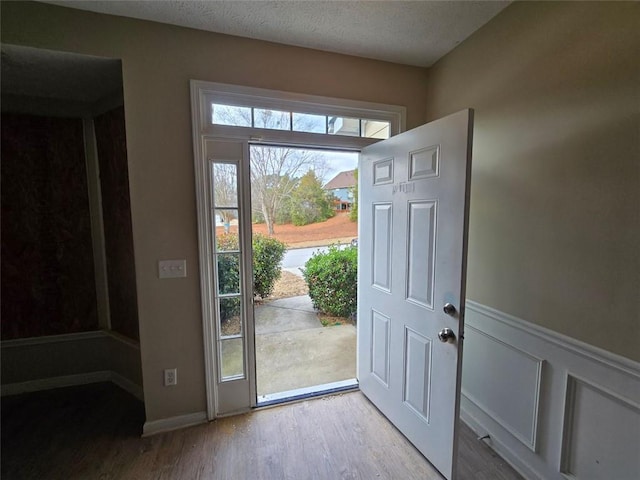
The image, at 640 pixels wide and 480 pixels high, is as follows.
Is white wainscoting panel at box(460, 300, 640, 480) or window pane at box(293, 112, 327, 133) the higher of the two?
window pane at box(293, 112, 327, 133)

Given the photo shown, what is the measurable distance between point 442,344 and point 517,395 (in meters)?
0.59

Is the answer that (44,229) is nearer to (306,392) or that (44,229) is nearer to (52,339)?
(52,339)

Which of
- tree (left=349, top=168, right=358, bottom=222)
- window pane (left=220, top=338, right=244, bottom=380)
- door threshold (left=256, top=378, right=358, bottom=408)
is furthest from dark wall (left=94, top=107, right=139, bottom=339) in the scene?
tree (left=349, top=168, right=358, bottom=222)

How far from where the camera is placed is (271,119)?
1.96 meters

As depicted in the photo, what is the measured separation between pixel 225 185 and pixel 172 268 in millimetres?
646

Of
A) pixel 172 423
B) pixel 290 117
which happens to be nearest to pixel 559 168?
pixel 290 117

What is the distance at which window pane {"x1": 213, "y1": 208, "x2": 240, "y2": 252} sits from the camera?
1.92 meters

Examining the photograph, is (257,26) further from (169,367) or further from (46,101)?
(169,367)

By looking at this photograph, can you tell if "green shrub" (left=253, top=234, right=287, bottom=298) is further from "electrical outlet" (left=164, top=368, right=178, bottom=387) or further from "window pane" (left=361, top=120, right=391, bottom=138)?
"window pane" (left=361, top=120, right=391, bottom=138)

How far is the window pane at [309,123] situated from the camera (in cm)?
199

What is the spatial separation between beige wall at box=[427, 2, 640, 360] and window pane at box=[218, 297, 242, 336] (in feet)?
5.36

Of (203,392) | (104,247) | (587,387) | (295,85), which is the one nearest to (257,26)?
(295,85)

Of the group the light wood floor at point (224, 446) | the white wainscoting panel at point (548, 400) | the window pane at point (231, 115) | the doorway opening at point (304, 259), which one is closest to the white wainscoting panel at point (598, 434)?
the white wainscoting panel at point (548, 400)

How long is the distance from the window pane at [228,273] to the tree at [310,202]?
145 inches
